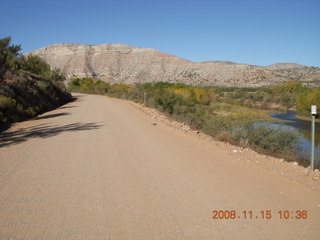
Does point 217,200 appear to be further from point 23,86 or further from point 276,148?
point 23,86

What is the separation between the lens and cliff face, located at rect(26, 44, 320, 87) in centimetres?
9862

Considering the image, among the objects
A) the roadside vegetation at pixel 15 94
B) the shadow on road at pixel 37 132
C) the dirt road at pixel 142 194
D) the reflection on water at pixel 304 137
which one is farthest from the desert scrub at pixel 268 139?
the roadside vegetation at pixel 15 94

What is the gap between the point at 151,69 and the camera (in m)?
112

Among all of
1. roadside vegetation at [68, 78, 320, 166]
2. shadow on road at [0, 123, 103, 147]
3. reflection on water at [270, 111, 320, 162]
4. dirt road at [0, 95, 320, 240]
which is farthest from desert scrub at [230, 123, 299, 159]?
shadow on road at [0, 123, 103, 147]

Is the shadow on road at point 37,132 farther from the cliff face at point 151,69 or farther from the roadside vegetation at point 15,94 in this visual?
the cliff face at point 151,69

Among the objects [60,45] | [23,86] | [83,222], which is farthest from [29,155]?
[60,45]

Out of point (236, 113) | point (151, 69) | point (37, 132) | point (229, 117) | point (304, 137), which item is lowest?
point (304, 137)

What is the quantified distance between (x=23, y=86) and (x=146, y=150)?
1804cm

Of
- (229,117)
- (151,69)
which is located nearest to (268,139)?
(229,117)

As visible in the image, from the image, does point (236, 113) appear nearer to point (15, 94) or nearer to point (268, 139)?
point (268, 139)

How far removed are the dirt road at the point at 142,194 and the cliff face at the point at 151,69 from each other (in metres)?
89.3

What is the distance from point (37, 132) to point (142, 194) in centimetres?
840

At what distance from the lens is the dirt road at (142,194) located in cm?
412
